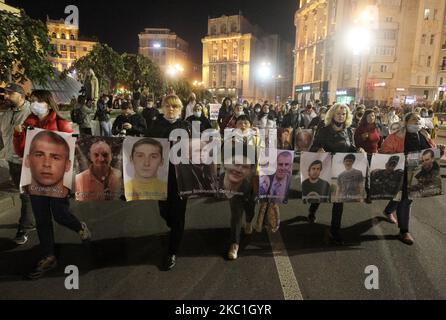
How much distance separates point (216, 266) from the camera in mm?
4230

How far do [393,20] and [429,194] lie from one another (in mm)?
68205

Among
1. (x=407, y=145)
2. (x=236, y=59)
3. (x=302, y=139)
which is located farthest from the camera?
(x=236, y=59)

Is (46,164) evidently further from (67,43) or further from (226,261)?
(67,43)

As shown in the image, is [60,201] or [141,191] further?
[141,191]

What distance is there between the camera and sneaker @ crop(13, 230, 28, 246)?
4.75m

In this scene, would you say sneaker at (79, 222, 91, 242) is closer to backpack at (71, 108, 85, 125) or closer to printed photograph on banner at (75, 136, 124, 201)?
printed photograph on banner at (75, 136, 124, 201)

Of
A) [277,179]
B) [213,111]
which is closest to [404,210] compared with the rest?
[277,179]

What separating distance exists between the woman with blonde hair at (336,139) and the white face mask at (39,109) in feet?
12.0

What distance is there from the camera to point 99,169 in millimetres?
4676

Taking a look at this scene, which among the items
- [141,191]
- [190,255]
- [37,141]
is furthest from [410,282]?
[37,141]

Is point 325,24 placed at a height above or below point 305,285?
above

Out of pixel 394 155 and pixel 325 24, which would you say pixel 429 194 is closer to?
pixel 394 155

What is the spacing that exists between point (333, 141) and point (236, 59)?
11355 cm

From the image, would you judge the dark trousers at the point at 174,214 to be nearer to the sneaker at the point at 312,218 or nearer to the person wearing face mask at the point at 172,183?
the person wearing face mask at the point at 172,183
